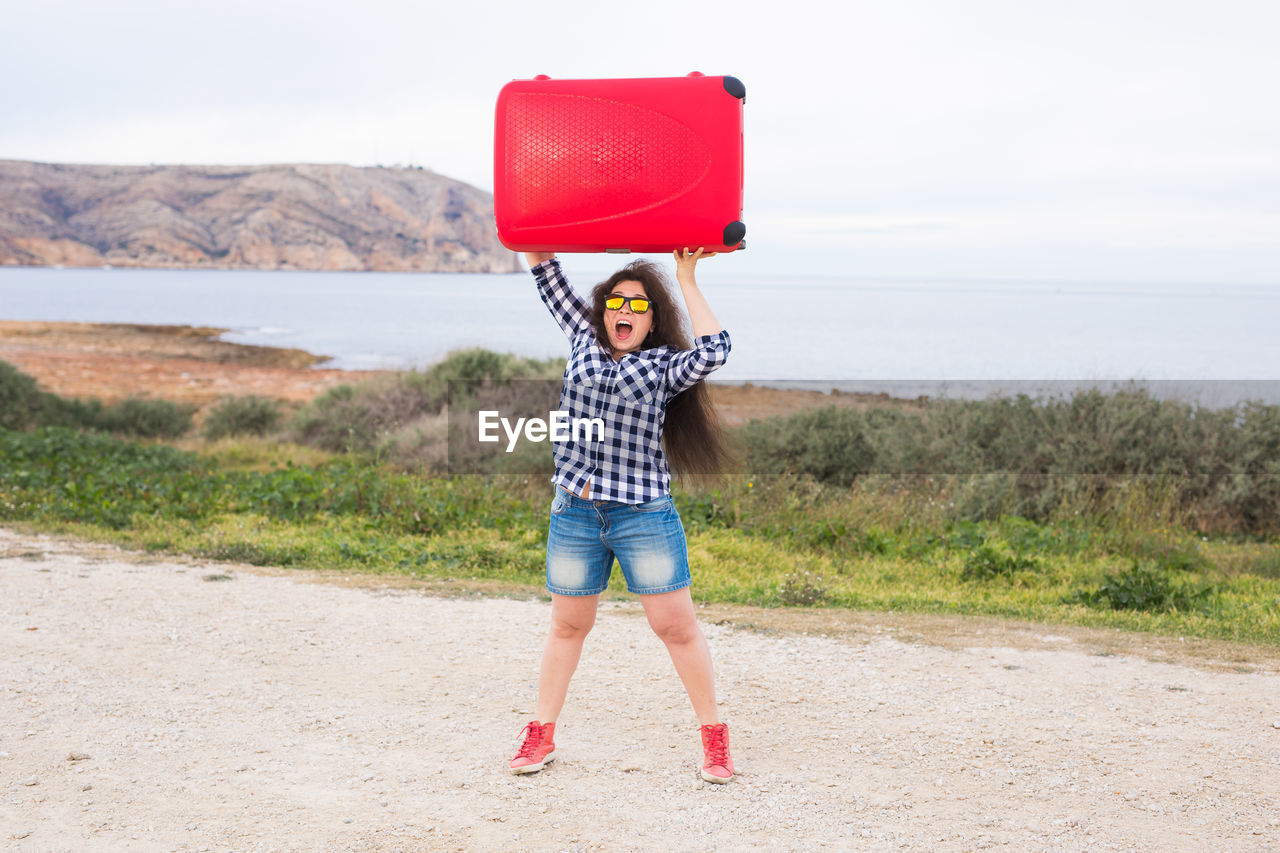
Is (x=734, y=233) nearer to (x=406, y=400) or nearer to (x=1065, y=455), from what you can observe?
(x=1065, y=455)

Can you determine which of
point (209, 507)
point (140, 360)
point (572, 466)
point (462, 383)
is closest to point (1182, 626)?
point (572, 466)

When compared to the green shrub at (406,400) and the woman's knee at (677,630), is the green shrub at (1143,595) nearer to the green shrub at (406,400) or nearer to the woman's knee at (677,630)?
the woman's knee at (677,630)

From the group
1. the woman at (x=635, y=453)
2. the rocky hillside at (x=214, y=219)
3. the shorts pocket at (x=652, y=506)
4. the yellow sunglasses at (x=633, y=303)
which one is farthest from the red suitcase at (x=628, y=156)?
the rocky hillside at (x=214, y=219)

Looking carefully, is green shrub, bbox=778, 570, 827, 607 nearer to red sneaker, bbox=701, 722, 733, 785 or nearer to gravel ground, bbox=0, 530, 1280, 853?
gravel ground, bbox=0, 530, 1280, 853

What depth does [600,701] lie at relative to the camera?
5.05 m

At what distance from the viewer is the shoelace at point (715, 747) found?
13.2 ft

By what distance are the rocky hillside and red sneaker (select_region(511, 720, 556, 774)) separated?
187701 mm

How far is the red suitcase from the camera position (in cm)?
329

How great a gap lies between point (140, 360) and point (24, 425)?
26.7 metres

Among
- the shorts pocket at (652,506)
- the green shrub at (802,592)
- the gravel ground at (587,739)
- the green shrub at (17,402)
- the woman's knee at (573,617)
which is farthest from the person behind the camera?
the green shrub at (17,402)

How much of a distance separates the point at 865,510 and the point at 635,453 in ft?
23.6

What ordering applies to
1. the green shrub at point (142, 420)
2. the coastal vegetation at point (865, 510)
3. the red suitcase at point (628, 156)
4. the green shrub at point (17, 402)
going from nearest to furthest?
the red suitcase at point (628, 156) < the coastal vegetation at point (865, 510) < the green shrub at point (17, 402) < the green shrub at point (142, 420)

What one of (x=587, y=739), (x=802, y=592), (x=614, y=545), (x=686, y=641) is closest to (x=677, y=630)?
(x=686, y=641)

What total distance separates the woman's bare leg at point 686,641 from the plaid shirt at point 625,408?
1.35 feet
